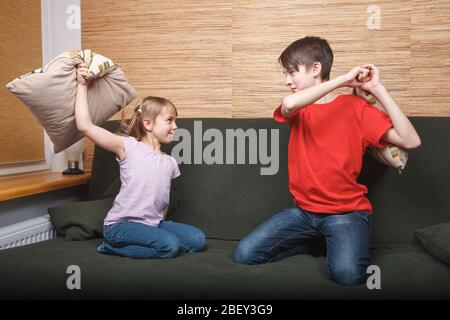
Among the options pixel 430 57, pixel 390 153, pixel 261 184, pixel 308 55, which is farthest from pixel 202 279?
pixel 430 57

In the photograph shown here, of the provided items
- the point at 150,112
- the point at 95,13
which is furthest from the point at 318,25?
the point at 95,13

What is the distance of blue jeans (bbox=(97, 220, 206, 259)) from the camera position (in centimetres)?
158

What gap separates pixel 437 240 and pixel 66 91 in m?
1.44

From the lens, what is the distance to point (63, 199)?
7.61 feet

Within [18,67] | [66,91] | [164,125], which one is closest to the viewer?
[66,91]

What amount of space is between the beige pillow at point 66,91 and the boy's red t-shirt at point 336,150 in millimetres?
674

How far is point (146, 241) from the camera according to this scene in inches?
62.8

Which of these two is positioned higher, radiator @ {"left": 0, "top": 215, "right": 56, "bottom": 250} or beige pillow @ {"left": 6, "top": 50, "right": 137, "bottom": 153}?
beige pillow @ {"left": 6, "top": 50, "right": 137, "bottom": 153}

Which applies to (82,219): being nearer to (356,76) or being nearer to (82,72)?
(82,72)

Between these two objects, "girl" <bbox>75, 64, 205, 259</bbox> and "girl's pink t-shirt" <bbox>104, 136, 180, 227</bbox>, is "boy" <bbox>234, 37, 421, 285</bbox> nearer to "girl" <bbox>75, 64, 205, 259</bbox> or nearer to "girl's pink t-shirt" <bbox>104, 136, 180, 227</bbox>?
"girl" <bbox>75, 64, 205, 259</bbox>

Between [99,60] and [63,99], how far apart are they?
20 cm

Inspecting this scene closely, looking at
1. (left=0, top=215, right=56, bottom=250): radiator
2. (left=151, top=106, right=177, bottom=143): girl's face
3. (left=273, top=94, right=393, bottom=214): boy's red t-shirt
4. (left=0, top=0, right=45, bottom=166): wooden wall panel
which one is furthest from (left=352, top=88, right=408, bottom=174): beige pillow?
(left=0, top=0, right=45, bottom=166): wooden wall panel

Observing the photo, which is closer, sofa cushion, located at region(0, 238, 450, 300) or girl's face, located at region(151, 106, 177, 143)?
sofa cushion, located at region(0, 238, 450, 300)
